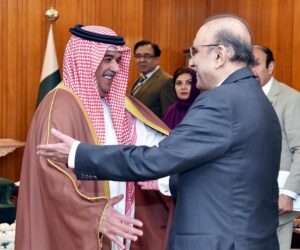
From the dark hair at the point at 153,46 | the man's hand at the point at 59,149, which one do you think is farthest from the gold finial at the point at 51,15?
the man's hand at the point at 59,149

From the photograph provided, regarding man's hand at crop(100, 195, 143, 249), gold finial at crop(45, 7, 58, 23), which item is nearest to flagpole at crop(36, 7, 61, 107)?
gold finial at crop(45, 7, 58, 23)

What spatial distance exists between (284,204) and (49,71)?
3435 millimetres

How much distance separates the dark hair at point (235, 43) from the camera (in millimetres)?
2385

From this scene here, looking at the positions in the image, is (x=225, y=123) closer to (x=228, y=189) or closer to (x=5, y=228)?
(x=228, y=189)

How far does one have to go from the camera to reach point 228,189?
2.29 meters

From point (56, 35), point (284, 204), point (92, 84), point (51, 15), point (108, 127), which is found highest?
point (51, 15)

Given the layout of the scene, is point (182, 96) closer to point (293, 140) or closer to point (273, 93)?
point (273, 93)

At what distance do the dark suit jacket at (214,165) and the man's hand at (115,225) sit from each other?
0.34 metres

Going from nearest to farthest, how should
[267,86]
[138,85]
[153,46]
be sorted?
[267,86], [138,85], [153,46]

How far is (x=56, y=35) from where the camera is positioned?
7129 mm

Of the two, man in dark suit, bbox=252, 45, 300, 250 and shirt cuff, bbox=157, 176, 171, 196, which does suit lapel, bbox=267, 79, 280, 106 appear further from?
shirt cuff, bbox=157, 176, 171, 196

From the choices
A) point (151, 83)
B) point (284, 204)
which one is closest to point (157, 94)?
point (151, 83)

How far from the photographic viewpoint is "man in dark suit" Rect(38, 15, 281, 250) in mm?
2248

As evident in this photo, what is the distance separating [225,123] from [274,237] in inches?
20.9
